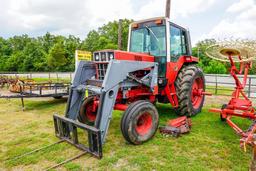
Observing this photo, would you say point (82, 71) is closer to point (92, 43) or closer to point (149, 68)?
point (149, 68)

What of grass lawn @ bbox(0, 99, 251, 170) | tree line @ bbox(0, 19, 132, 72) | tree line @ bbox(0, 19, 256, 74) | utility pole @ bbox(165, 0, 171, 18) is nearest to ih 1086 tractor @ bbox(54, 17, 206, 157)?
grass lawn @ bbox(0, 99, 251, 170)

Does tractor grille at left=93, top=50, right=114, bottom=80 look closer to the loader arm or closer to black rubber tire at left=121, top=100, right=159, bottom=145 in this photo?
the loader arm

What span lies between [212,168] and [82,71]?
9.22 ft

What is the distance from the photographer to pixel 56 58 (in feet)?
104

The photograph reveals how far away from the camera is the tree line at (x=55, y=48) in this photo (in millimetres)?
31609

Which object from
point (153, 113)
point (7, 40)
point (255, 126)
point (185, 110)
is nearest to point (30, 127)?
point (153, 113)

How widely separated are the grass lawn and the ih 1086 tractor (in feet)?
0.73

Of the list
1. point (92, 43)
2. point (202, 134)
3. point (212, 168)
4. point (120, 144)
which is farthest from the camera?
point (92, 43)

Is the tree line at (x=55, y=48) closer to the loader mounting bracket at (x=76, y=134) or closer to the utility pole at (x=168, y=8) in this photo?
the utility pole at (x=168, y=8)

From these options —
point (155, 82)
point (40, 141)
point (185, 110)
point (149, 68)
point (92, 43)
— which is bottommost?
point (40, 141)

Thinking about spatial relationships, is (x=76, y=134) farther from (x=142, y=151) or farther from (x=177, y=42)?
(x=177, y=42)

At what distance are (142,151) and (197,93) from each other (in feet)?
9.71

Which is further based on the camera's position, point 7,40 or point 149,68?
point 7,40

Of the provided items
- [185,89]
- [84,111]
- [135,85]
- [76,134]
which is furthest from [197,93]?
[76,134]
